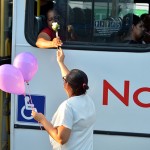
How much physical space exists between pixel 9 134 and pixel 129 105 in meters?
1.04

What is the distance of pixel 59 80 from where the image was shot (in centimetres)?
352

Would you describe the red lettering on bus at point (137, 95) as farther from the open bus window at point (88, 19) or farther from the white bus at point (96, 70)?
the open bus window at point (88, 19)

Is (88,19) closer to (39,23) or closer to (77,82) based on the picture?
(39,23)

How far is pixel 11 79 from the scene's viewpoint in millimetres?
3010

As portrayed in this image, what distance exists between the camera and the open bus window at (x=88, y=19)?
11.4 ft

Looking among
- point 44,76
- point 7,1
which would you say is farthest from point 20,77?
point 7,1

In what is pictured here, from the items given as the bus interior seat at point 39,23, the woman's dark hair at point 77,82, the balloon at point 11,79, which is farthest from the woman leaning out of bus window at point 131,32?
the balloon at point 11,79

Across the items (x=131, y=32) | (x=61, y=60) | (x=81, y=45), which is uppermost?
(x=131, y=32)

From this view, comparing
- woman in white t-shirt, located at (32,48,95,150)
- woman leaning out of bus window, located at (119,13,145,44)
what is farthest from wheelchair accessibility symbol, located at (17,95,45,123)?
woman leaning out of bus window, located at (119,13,145,44)

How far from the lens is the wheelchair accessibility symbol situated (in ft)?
11.6

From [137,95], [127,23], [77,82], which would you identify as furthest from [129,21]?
[77,82]

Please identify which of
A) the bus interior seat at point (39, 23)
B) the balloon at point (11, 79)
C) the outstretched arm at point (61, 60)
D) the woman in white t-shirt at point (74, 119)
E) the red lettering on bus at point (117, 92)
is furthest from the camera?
the bus interior seat at point (39, 23)

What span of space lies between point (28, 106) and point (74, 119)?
776mm

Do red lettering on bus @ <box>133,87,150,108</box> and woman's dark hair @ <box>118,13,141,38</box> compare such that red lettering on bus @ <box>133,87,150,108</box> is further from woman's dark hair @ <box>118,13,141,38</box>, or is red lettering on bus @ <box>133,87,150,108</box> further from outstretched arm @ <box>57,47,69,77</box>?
outstretched arm @ <box>57,47,69,77</box>
